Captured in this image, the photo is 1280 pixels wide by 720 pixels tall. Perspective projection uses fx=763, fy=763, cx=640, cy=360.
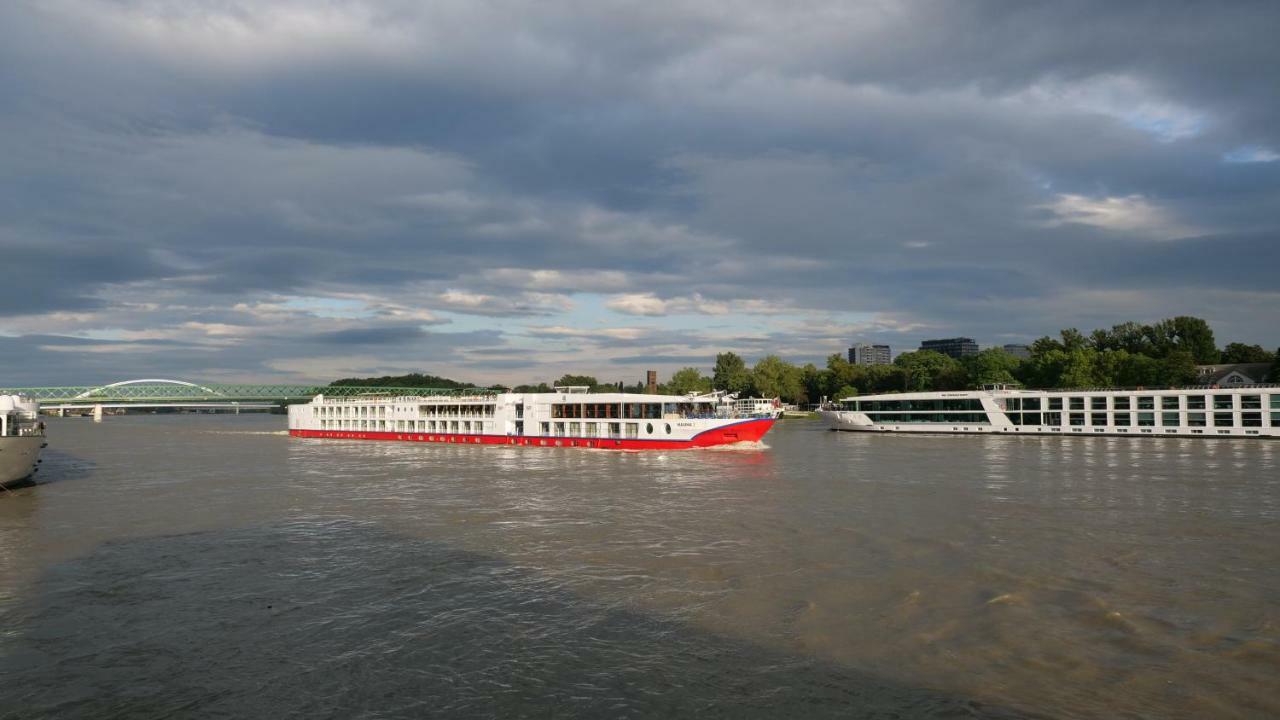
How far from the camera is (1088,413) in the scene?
10256cm

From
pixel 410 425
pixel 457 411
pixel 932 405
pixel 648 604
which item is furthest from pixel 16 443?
pixel 932 405

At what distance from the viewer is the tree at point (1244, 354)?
159 m

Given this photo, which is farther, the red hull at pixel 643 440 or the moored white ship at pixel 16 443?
the red hull at pixel 643 440

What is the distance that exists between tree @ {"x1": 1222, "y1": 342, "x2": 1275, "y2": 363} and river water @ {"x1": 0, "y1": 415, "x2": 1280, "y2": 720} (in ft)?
484

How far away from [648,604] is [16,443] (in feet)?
153

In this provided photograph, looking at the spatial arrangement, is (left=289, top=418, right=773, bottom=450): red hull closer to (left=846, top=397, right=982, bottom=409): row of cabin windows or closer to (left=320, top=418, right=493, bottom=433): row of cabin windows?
(left=320, top=418, right=493, bottom=433): row of cabin windows

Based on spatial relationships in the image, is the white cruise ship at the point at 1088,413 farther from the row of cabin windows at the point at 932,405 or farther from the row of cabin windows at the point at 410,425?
the row of cabin windows at the point at 410,425

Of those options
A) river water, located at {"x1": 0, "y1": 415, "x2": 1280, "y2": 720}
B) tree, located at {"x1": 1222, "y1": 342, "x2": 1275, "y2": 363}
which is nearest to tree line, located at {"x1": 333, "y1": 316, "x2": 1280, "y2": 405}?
tree, located at {"x1": 1222, "y1": 342, "x2": 1275, "y2": 363}

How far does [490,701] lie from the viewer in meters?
14.6

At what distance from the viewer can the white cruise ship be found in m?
94.6

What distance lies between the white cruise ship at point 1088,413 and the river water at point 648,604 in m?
61.9

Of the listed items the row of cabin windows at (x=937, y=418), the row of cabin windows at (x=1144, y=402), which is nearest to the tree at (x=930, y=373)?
the row of cabin windows at (x=937, y=418)

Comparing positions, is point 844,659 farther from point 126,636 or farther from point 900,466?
point 900,466

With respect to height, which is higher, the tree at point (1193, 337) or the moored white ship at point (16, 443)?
the tree at point (1193, 337)
